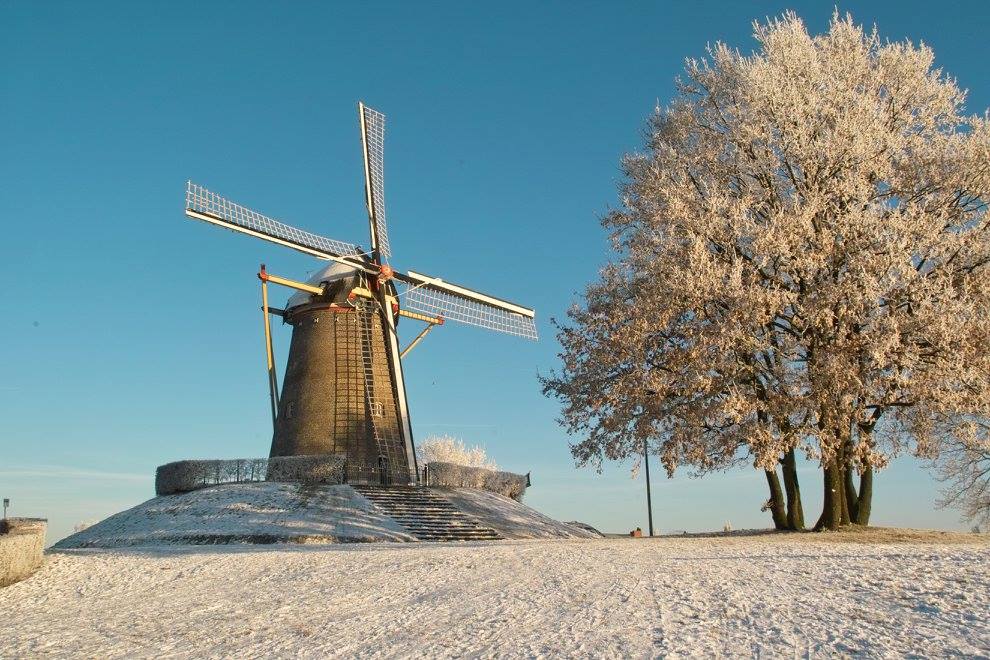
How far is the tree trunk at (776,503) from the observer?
23.8 metres

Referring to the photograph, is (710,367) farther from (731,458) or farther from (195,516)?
(195,516)

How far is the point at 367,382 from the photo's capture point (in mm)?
34844

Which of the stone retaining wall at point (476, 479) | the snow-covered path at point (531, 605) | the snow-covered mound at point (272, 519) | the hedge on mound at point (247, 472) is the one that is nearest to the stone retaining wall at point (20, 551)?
the snow-covered path at point (531, 605)

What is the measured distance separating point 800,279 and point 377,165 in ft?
81.8

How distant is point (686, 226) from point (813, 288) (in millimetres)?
3571

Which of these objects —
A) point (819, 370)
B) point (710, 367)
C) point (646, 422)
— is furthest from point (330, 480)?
point (819, 370)

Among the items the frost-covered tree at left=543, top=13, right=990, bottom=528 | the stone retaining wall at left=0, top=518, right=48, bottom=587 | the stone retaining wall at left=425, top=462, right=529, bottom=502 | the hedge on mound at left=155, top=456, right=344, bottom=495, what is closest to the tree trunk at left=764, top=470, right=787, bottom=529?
the frost-covered tree at left=543, top=13, right=990, bottom=528

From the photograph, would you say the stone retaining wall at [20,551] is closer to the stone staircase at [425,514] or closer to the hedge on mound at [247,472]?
the stone staircase at [425,514]

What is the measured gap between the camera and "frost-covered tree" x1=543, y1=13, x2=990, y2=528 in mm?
19672

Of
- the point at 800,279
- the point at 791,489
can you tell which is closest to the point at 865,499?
the point at 791,489

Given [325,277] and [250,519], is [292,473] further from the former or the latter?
[325,277]

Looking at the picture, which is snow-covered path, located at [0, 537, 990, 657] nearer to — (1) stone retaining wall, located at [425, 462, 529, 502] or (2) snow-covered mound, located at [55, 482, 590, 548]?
(2) snow-covered mound, located at [55, 482, 590, 548]

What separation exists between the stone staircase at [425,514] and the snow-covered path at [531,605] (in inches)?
457

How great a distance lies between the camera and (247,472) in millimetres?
33188
